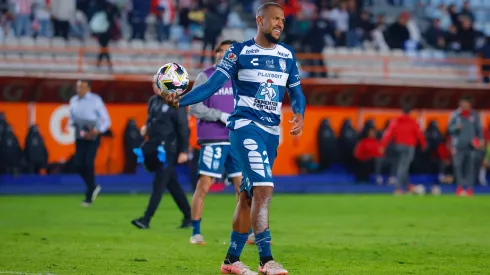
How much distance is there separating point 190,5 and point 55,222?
17.1 meters

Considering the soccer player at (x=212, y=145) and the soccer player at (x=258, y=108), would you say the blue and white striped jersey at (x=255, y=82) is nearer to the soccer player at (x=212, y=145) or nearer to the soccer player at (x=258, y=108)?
the soccer player at (x=258, y=108)

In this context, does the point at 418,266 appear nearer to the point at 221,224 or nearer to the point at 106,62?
the point at 221,224

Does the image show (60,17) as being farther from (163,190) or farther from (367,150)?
(163,190)

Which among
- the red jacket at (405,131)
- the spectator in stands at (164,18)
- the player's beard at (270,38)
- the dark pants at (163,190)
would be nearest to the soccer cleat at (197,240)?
the dark pants at (163,190)

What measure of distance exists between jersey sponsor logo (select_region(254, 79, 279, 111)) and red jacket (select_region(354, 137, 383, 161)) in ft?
67.8

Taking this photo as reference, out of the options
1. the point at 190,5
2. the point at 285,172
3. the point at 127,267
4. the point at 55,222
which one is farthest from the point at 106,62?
the point at 127,267

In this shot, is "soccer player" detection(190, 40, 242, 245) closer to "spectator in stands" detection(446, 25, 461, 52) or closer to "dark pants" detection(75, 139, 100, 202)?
"dark pants" detection(75, 139, 100, 202)

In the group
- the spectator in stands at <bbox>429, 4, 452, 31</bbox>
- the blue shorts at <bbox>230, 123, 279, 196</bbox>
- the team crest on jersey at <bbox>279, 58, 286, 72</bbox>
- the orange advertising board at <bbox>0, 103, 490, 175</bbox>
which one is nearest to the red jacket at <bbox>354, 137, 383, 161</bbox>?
the orange advertising board at <bbox>0, 103, 490, 175</bbox>

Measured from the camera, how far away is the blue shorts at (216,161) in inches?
487

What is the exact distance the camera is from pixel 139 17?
3147 centimetres

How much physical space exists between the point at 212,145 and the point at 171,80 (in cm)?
370

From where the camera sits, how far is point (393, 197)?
2525cm

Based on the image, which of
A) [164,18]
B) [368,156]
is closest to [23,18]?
[164,18]

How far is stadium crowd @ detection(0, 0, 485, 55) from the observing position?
97.7 feet
